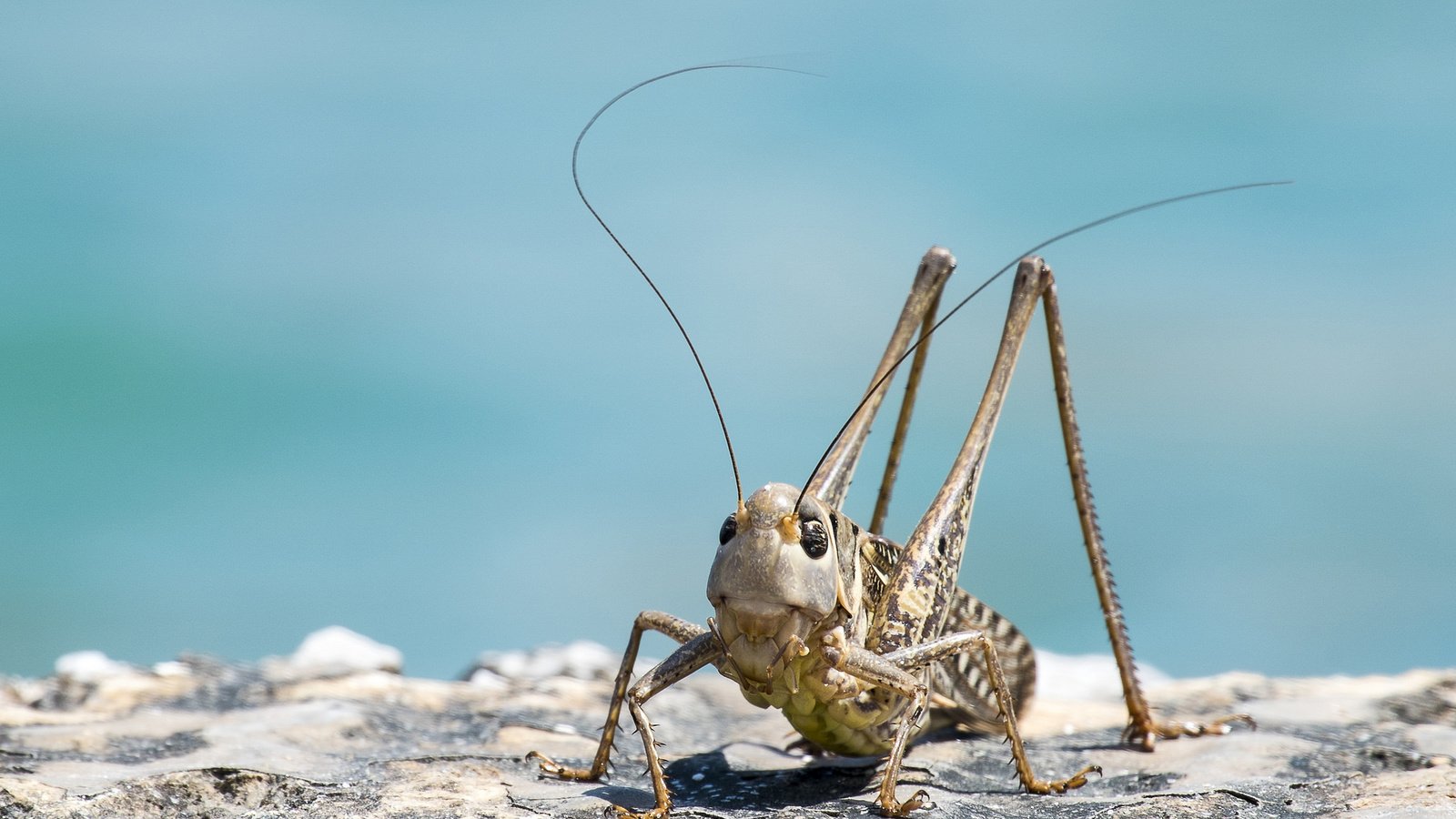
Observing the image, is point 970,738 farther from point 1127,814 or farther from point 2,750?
point 2,750

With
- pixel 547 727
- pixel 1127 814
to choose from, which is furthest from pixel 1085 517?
pixel 547 727

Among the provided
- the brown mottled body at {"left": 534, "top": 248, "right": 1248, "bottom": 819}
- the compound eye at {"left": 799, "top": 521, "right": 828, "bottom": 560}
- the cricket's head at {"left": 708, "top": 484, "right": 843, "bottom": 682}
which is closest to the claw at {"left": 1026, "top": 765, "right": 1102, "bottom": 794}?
the brown mottled body at {"left": 534, "top": 248, "right": 1248, "bottom": 819}

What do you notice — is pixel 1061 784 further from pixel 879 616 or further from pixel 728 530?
pixel 728 530

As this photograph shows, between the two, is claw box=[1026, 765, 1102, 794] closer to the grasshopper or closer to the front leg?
the grasshopper

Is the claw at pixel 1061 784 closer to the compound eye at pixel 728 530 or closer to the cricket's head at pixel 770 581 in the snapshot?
the cricket's head at pixel 770 581

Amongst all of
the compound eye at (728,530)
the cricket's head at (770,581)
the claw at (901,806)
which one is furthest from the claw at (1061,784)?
the compound eye at (728,530)

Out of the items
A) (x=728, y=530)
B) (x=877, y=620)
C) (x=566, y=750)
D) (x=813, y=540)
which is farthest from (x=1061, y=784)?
(x=566, y=750)
